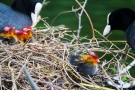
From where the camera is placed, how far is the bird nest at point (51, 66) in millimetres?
3000

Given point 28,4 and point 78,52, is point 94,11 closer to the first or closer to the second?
point 28,4

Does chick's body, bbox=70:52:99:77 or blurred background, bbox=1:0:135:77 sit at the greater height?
blurred background, bbox=1:0:135:77

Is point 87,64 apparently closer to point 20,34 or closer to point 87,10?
point 20,34

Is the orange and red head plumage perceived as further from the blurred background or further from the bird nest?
the blurred background

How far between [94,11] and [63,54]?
3275 mm

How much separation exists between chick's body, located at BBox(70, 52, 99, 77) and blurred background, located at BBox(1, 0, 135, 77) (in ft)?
6.66

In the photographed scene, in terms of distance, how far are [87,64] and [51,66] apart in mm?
218

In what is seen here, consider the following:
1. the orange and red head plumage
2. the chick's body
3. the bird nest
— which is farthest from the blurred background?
the chick's body

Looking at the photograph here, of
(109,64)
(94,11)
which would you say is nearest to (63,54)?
(109,64)

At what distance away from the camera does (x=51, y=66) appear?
3.20 meters

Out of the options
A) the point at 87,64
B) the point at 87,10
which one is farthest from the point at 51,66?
the point at 87,10

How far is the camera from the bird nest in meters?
3.00

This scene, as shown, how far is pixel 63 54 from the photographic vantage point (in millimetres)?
3316

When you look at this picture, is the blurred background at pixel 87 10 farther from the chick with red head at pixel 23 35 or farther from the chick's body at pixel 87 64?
the chick's body at pixel 87 64
